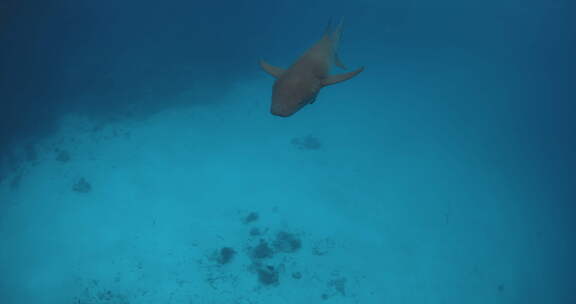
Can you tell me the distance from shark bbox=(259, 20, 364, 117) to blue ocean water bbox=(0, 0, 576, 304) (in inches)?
329

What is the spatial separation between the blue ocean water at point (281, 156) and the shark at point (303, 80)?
835 centimetres

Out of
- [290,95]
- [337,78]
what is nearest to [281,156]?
[337,78]

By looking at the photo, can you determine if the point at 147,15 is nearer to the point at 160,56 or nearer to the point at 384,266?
the point at 160,56

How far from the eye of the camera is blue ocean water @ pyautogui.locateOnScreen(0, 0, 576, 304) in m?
11.3

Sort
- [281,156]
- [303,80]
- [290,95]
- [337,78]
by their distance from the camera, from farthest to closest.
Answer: [281,156] → [337,78] → [303,80] → [290,95]

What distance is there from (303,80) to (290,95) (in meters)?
0.38

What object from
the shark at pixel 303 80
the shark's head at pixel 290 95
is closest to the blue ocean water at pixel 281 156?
the shark at pixel 303 80

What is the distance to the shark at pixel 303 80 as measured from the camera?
3.59 meters

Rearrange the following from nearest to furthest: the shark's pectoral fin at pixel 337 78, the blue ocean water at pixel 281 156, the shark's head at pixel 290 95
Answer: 1. the shark's head at pixel 290 95
2. the shark's pectoral fin at pixel 337 78
3. the blue ocean water at pixel 281 156

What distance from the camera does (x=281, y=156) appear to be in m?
14.0

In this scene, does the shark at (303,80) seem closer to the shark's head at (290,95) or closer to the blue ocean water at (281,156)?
the shark's head at (290,95)

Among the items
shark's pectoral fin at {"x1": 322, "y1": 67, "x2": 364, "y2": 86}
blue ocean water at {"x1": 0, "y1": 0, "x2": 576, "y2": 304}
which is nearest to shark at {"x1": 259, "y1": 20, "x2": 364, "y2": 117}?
shark's pectoral fin at {"x1": 322, "y1": 67, "x2": 364, "y2": 86}

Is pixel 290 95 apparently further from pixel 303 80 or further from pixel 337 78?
pixel 337 78

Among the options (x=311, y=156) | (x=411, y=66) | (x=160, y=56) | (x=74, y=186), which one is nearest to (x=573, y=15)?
(x=411, y=66)
